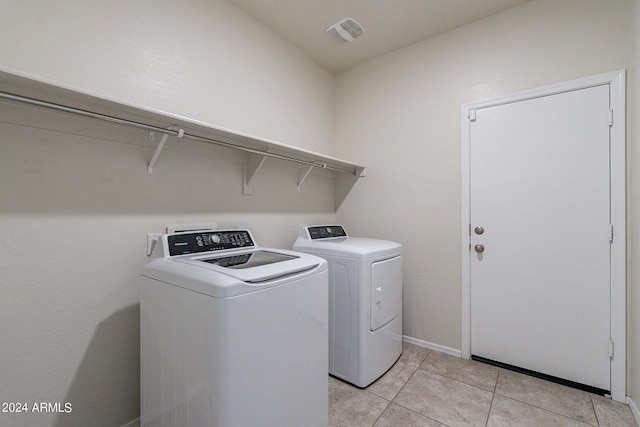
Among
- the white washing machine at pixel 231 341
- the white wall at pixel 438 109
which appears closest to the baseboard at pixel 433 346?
the white wall at pixel 438 109

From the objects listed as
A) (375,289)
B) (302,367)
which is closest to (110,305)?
(302,367)

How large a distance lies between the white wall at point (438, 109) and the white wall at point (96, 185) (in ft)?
4.29

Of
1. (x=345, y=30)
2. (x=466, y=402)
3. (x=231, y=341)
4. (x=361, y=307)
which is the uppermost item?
(x=345, y=30)

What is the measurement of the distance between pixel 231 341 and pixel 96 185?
1019 mm

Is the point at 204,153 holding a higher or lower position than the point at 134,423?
higher

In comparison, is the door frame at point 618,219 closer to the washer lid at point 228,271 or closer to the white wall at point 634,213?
the white wall at point 634,213

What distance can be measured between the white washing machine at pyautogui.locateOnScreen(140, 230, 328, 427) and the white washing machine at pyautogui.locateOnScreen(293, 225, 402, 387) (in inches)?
19.7

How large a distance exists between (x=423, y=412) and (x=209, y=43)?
2615 mm

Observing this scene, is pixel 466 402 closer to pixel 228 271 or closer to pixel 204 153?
pixel 228 271

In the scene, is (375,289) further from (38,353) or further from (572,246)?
(38,353)

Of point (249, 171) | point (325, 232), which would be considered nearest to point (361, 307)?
point (325, 232)

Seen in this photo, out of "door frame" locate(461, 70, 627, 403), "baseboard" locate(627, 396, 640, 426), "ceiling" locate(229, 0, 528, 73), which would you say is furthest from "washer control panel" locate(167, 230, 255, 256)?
"baseboard" locate(627, 396, 640, 426)

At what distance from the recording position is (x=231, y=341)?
93 centimetres

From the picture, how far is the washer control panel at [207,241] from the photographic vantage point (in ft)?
4.52
